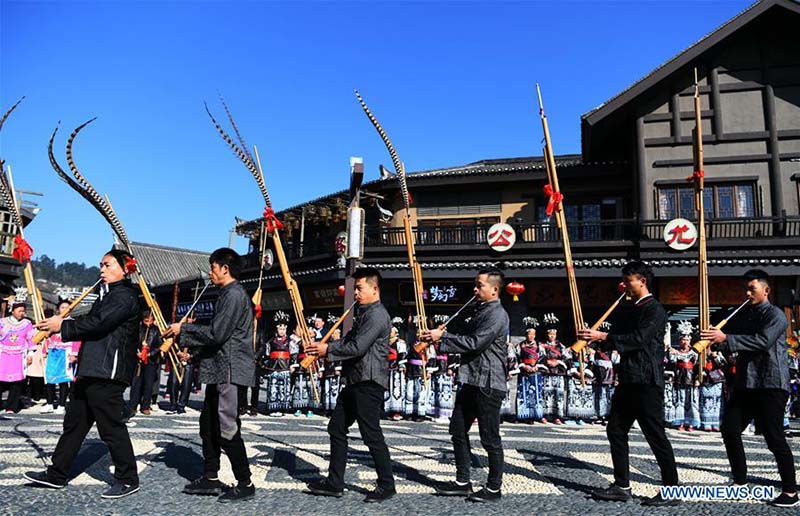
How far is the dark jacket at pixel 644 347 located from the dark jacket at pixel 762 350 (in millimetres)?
653

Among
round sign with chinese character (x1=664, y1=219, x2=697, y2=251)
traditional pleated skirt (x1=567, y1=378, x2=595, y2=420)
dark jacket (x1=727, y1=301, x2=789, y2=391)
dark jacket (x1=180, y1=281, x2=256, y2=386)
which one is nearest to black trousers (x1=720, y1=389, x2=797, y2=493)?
dark jacket (x1=727, y1=301, x2=789, y2=391)

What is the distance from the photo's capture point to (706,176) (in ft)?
56.6

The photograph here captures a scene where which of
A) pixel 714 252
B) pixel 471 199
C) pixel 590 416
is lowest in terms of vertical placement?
pixel 590 416

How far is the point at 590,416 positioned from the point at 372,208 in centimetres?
1294

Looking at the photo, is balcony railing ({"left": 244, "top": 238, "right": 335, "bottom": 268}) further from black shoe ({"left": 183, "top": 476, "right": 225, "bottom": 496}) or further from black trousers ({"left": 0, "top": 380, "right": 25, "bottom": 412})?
black shoe ({"left": 183, "top": 476, "right": 225, "bottom": 496})

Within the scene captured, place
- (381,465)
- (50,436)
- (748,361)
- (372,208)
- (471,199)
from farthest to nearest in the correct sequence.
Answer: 1. (372,208)
2. (471,199)
3. (50,436)
4. (748,361)
5. (381,465)

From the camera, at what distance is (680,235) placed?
52.3 ft

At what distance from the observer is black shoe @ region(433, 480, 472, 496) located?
4734 mm

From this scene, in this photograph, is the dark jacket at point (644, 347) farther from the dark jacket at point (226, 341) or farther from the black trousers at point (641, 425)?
the dark jacket at point (226, 341)

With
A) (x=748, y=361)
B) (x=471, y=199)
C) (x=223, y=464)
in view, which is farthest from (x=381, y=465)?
(x=471, y=199)

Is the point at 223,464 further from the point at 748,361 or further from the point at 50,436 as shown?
the point at 748,361

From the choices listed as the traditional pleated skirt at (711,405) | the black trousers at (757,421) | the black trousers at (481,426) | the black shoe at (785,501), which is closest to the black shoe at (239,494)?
the black trousers at (481,426)

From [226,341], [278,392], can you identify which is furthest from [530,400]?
[226,341]

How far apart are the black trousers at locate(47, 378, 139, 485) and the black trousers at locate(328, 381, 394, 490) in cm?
160
